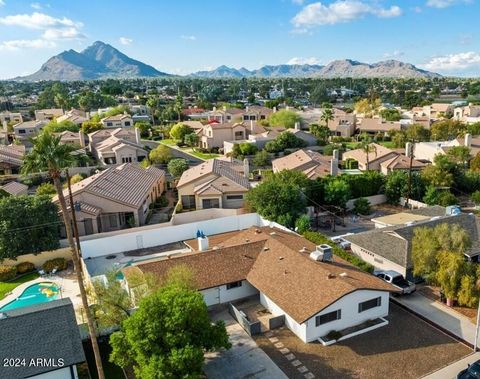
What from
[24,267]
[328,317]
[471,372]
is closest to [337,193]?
[328,317]

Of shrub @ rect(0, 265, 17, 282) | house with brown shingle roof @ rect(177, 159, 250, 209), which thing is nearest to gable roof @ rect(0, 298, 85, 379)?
shrub @ rect(0, 265, 17, 282)

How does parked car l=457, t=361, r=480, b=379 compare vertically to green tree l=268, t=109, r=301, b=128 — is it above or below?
below

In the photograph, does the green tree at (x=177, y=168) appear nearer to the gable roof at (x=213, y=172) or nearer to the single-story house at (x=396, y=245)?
the gable roof at (x=213, y=172)

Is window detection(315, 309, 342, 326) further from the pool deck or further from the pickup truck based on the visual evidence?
the pool deck

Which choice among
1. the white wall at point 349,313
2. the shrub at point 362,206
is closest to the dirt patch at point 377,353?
the white wall at point 349,313

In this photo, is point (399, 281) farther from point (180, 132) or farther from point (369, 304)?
point (180, 132)
